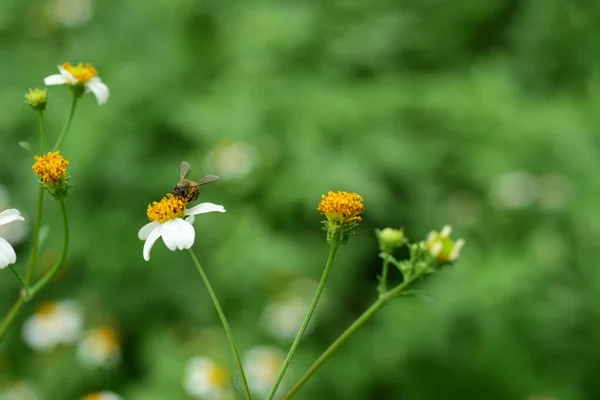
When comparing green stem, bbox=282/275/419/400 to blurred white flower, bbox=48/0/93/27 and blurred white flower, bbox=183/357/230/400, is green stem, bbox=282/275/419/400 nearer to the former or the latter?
blurred white flower, bbox=183/357/230/400

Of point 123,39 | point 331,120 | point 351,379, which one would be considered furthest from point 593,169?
point 123,39

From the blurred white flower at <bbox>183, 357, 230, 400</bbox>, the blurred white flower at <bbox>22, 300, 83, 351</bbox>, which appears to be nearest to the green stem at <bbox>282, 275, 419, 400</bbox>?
the blurred white flower at <bbox>183, 357, 230, 400</bbox>

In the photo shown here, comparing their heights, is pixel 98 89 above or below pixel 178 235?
above

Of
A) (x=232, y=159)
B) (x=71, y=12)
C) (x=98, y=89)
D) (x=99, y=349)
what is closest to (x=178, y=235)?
(x=98, y=89)

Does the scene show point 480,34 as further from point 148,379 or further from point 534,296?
point 148,379

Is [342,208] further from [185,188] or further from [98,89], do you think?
[98,89]

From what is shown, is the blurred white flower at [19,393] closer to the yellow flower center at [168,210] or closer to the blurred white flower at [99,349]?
the blurred white flower at [99,349]
